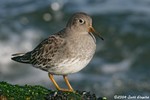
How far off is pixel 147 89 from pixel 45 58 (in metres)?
7.63

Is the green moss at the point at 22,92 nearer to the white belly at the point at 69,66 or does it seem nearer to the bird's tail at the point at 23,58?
the white belly at the point at 69,66

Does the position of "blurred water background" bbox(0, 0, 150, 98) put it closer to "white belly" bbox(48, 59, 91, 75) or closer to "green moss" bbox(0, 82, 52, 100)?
"white belly" bbox(48, 59, 91, 75)

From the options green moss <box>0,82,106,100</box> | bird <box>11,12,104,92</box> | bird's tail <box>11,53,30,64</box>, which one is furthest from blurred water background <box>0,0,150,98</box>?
green moss <box>0,82,106,100</box>

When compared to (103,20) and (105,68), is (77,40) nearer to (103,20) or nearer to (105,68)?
(105,68)

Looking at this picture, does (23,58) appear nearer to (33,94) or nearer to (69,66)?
(69,66)

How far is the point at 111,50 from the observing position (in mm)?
19266

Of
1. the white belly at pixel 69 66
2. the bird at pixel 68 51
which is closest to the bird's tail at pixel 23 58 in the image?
the bird at pixel 68 51

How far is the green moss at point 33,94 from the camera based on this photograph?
8156 millimetres

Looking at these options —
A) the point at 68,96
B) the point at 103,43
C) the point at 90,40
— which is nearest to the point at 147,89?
the point at 103,43

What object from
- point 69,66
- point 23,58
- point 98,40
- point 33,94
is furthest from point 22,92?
point 98,40

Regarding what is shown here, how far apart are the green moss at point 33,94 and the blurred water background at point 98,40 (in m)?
7.96

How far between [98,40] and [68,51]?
10153 millimetres

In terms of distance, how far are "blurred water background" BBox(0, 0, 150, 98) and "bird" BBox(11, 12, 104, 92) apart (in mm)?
6889

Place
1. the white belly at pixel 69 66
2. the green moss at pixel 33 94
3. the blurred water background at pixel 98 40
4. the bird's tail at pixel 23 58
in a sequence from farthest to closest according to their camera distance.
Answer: the blurred water background at pixel 98 40, the bird's tail at pixel 23 58, the white belly at pixel 69 66, the green moss at pixel 33 94
